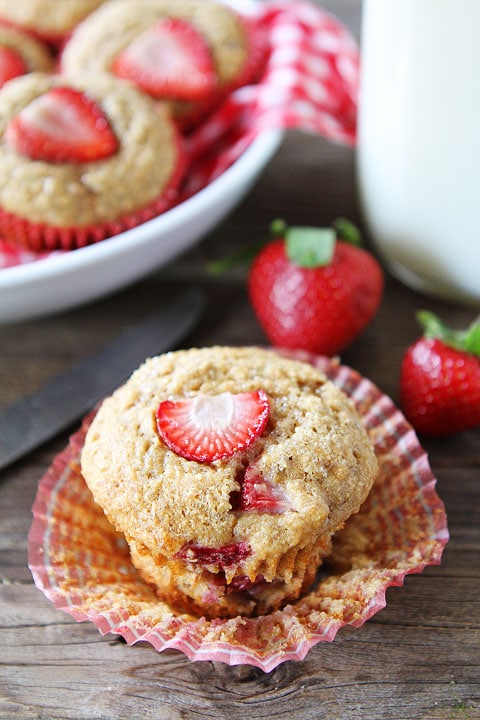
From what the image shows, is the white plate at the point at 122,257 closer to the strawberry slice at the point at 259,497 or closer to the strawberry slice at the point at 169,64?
the strawberry slice at the point at 169,64

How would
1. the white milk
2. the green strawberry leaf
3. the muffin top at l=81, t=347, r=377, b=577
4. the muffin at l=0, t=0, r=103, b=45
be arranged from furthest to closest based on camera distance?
the muffin at l=0, t=0, r=103, b=45 < the green strawberry leaf < the white milk < the muffin top at l=81, t=347, r=377, b=577

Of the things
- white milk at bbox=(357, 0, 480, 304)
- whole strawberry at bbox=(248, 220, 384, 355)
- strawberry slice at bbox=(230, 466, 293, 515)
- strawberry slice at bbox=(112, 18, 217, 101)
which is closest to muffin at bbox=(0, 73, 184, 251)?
strawberry slice at bbox=(112, 18, 217, 101)

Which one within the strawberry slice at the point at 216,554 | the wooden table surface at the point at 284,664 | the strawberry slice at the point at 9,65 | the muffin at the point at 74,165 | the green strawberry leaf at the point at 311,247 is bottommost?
the wooden table surface at the point at 284,664

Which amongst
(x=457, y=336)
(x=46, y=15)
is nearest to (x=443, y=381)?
(x=457, y=336)

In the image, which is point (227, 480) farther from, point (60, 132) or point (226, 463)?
point (60, 132)

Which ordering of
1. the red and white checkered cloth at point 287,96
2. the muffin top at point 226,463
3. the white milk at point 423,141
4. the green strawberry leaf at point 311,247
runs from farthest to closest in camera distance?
1. the red and white checkered cloth at point 287,96
2. the green strawberry leaf at point 311,247
3. the white milk at point 423,141
4. the muffin top at point 226,463

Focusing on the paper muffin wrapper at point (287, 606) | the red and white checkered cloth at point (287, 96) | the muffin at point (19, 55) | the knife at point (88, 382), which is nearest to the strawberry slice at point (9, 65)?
the muffin at point (19, 55)

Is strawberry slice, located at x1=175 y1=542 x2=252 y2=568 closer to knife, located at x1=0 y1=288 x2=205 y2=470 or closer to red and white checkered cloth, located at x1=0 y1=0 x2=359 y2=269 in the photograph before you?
knife, located at x1=0 y1=288 x2=205 y2=470
